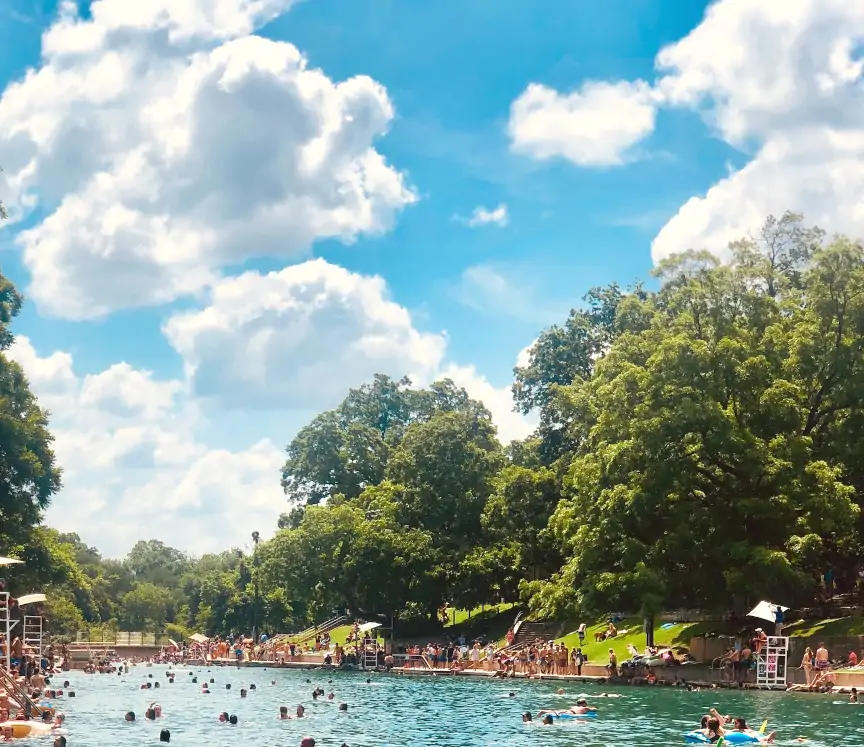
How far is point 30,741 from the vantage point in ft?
106

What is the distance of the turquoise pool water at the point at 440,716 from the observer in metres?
33.4

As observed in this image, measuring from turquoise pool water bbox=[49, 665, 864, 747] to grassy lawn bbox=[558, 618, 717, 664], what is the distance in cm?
655

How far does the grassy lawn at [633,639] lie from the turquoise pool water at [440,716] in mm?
6546

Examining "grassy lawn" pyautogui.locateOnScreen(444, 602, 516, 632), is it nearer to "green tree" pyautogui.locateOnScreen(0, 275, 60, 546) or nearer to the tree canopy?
the tree canopy

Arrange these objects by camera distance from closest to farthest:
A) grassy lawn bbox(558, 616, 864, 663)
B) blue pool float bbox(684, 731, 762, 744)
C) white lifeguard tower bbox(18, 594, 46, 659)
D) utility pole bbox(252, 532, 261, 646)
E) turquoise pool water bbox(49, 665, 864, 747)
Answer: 1. blue pool float bbox(684, 731, 762, 744)
2. turquoise pool water bbox(49, 665, 864, 747)
3. white lifeguard tower bbox(18, 594, 46, 659)
4. grassy lawn bbox(558, 616, 864, 663)
5. utility pole bbox(252, 532, 261, 646)

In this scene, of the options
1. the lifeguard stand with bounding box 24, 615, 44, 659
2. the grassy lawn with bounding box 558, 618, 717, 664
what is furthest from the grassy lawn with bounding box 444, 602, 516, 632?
the lifeguard stand with bounding box 24, 615, 44, 659

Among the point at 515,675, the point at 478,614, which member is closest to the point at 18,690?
the point at 515,675

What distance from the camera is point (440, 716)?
40875 millimetres

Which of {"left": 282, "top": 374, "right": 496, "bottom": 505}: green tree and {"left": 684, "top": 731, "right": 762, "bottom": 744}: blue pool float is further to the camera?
{"left": 282, "top": 374, "right": 496, "bottom": 505}: green tree

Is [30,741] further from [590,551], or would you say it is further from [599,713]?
[590,551]

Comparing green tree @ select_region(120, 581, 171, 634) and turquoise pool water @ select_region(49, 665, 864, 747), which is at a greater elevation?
turquoise pool water @ select_region(49, 665, 864, 747)

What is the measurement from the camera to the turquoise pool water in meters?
33.4

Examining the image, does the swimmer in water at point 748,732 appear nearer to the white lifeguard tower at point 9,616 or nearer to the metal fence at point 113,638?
the white lifeguard tower at point 9,616

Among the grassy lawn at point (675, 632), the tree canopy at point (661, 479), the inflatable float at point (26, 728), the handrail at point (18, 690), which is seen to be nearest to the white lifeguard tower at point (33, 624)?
the tree canopy at point (661, 479)
